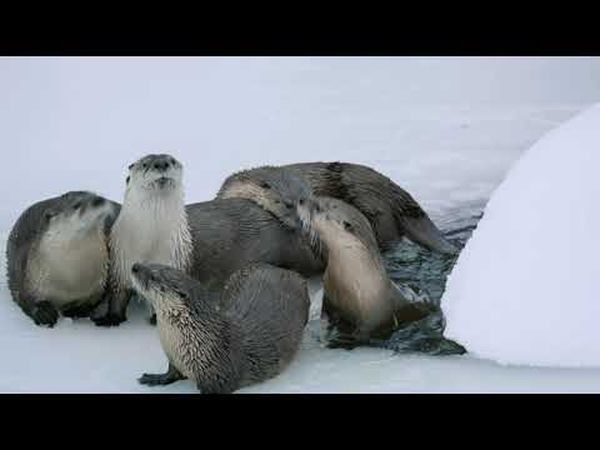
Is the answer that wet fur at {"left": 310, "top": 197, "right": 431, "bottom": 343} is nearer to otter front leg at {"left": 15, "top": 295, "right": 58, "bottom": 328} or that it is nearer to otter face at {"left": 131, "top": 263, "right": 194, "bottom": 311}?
otter face at {"left": 131, "top": 263, "right": 194, "bottom": 311}

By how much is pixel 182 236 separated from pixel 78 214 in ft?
1.38

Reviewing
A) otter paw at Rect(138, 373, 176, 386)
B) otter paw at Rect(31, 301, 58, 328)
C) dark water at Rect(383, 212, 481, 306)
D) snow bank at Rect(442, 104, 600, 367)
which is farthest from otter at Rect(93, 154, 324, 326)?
snow bank at Rect(442, 104, 600, 367)

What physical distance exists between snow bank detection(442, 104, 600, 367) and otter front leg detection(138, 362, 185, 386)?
1.05 metres

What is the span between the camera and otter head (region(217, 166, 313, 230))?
6.03m

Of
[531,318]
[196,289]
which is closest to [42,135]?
[196,289]

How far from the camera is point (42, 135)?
7.98 metres

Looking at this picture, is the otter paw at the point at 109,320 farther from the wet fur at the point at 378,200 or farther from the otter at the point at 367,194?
the wet fur at the point at 378,200

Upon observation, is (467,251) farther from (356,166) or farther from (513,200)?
(356,166)

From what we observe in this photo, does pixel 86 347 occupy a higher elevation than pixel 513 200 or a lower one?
lower

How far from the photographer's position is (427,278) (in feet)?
19.0

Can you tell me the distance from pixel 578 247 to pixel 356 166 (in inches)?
66.4

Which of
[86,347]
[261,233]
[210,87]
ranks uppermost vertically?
[210,87]

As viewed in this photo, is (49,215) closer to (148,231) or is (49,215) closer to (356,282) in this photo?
(148,231)

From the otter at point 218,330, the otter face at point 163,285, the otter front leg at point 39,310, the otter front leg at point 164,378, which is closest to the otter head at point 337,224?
the otter at point 218,330
